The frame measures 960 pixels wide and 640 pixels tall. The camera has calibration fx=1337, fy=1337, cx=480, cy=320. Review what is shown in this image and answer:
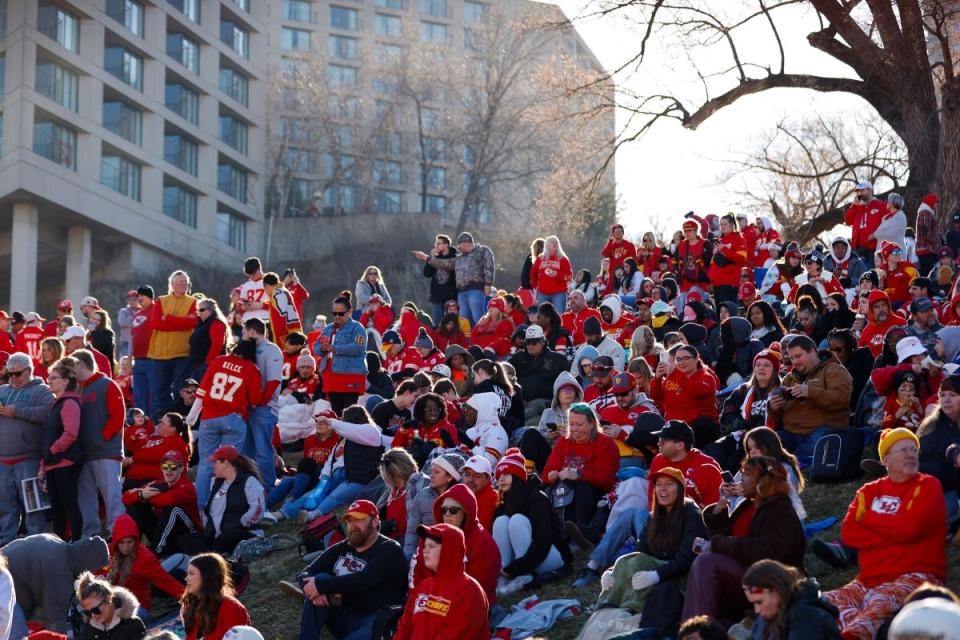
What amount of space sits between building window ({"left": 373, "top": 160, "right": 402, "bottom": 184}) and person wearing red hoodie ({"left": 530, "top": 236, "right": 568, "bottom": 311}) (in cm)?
4499

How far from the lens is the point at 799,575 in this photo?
726 cm

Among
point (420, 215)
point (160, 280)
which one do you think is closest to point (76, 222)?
point (160, 280)

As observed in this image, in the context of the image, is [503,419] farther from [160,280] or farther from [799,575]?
[160,280]

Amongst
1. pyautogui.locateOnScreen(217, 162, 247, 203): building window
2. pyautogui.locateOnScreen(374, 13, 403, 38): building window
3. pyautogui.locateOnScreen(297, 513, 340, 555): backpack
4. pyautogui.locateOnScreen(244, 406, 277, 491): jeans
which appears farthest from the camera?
pyautogui.locateOnScreen(374, 13, 403, 38): building window

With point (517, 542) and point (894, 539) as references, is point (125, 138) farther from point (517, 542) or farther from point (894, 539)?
point (894, 539)

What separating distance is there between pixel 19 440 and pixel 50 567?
2.38 metres

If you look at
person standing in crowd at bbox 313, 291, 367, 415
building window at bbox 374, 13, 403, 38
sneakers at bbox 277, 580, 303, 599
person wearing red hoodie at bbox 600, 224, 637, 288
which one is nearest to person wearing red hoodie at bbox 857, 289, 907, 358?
person standing in crowd at bbox 313, 291, 367, 415

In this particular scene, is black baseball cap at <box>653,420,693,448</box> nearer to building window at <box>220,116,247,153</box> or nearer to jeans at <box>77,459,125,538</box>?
jeans at <box>77,459,125,538</box>

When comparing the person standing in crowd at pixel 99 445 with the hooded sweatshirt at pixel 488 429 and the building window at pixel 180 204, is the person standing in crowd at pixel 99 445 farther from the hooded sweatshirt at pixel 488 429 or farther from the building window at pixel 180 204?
the building window at pixel 180 204

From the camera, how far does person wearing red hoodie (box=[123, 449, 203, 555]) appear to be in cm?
1278

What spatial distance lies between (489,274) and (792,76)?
7.12 metres

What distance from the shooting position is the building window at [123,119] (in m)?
49.3

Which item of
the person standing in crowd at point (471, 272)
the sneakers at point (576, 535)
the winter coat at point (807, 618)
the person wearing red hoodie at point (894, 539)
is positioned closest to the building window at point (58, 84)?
the person standing in crowd at point (471, 272)

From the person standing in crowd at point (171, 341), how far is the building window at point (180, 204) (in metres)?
38.3
